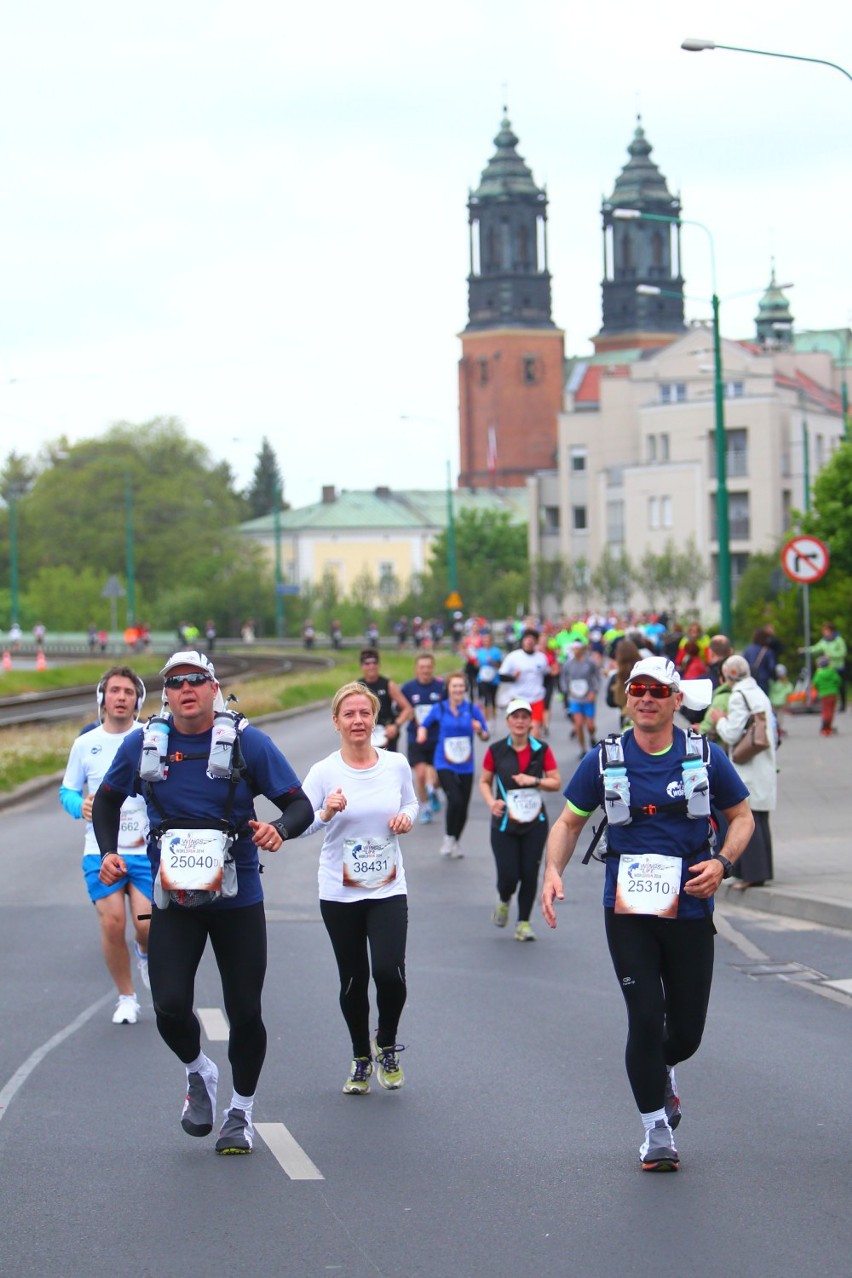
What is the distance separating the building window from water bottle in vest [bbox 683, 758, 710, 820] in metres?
95.6

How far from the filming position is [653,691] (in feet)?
21.9

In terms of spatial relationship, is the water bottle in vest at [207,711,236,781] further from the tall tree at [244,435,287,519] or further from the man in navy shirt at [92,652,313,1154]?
the tall tree at [244,435,287,519]

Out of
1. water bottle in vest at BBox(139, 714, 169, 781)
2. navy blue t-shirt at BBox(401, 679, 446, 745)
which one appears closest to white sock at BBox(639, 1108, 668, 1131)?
water bottle in vest at BBox(139, 714, 169, 781)

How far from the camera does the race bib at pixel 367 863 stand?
8141 millimetres

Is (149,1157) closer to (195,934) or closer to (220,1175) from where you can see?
(220,1175)

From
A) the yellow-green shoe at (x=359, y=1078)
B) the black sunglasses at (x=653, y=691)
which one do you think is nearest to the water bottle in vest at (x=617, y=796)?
the black sunglasses at (x=653, y=691)

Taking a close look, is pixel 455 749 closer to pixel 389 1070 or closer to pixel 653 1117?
pixel 389 1070

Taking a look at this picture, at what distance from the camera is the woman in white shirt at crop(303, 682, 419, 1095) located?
26.7ft

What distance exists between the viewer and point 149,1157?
7.00 metres

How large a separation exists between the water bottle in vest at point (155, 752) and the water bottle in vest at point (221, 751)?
151 millimetres

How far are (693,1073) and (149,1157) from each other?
2.61 meters

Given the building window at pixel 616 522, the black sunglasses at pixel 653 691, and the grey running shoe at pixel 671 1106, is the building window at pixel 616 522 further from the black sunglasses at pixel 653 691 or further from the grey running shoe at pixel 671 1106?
the black sunglasses at pixel 653 691

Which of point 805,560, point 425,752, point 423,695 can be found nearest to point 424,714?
point 423,695

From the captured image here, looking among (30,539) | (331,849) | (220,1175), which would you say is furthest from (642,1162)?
(30,539)
